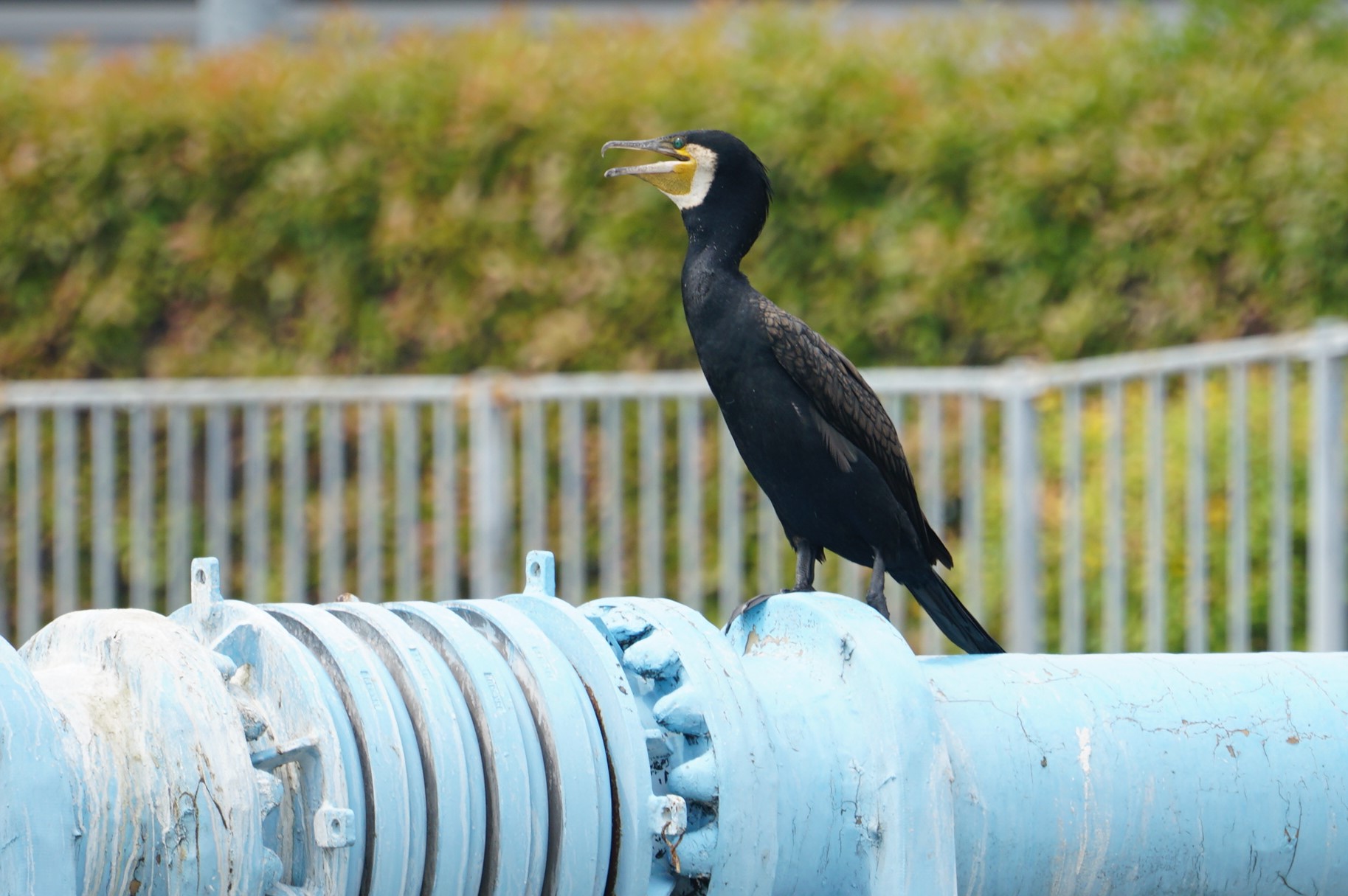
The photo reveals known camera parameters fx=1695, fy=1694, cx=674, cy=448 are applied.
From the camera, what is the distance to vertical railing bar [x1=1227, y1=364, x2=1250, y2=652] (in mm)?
4348

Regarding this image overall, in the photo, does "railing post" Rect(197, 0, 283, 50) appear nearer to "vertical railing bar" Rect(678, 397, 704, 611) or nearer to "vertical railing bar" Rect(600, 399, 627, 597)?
"vertical railing bar" Rect(600, 399, 627, 597)

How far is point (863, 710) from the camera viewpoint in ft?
5.32

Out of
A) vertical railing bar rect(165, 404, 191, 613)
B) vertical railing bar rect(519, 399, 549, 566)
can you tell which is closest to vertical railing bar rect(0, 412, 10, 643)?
vertical railing bar rect(165, 404, 191, 613)

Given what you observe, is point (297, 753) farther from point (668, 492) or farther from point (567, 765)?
point (668, 492)

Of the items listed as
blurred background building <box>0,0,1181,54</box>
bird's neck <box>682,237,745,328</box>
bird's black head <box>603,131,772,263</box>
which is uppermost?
blurred background building <box>0,0,1181,54</box>

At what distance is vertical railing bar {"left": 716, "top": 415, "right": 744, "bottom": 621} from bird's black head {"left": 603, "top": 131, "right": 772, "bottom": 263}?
236 cm

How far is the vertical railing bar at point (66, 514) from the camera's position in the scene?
201 inches

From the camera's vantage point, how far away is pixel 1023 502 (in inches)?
180

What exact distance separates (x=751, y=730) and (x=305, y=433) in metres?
4.14


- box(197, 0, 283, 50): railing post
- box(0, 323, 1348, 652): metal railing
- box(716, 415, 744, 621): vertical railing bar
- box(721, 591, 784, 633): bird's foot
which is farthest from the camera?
box(197, 0, 283, 50): railing post

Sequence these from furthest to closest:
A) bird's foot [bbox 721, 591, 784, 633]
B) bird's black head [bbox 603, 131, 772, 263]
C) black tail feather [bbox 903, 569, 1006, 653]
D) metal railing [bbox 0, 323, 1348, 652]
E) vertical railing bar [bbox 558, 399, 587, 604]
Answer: vertical railing bar [bbox 558, 399, 587, 604] → metal railing [bbox 0, 323, 1348, 652] → black tail feather [bbox 903, 569, 1006, 653] → bird's black head [bbox 603, 131, 772, 263] → bird's foot [bbox 721, 591, 784, 633]

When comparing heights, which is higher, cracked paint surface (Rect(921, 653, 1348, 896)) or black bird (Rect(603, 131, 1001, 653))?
black bird (Rect(603, 131, 1001, 653))

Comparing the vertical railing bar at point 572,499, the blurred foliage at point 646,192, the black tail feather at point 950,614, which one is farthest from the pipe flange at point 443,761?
the blurred foliage at point 646,192

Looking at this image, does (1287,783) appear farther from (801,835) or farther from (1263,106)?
(1263,106)
